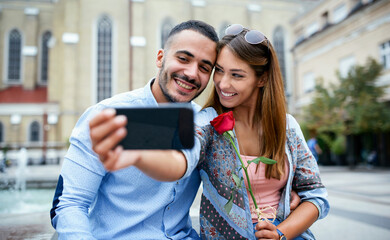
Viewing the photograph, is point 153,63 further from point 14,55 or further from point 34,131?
point 14,55

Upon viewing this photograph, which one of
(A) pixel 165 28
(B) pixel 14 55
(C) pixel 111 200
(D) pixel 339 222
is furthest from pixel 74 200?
(B) pixel 14 55

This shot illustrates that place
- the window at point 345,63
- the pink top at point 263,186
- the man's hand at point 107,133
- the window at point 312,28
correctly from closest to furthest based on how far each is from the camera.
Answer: the man's hand at point 107,133, the pink top at point 263,186, the window at point 345,63, the window at point 312,28

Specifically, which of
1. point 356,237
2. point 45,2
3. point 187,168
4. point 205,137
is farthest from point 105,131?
point 45,2

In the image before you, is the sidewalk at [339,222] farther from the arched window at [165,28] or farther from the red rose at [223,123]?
the arched window at [165,28]

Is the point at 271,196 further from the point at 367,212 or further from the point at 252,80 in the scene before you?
the point at 367,212

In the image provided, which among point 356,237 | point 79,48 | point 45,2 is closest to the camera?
point 356,237

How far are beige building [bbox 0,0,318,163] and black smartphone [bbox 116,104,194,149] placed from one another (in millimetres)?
18304

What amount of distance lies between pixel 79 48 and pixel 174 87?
2197 cm

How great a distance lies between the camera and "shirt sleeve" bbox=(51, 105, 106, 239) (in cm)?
133

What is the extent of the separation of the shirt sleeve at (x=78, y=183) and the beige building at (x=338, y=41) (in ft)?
48.9

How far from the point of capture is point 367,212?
4523 mm

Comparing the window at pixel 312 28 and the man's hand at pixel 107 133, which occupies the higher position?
the window at pixel 312 28

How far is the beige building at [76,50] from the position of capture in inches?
826

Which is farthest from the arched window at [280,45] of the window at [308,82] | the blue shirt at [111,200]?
the blue shirt at [111,200]
